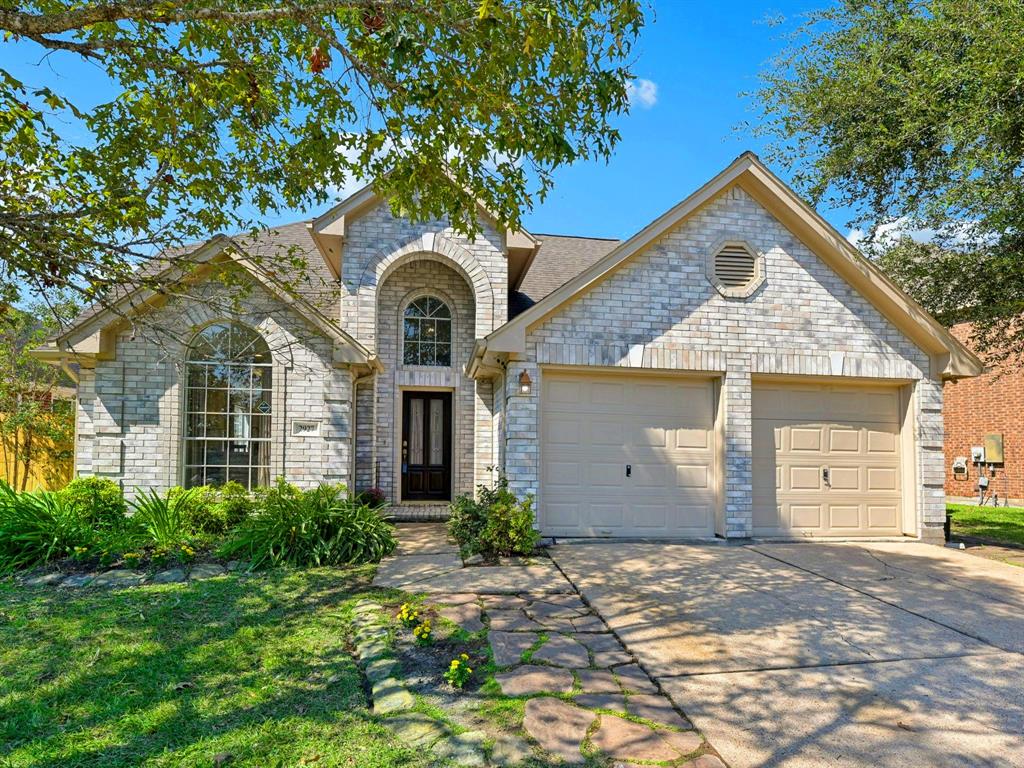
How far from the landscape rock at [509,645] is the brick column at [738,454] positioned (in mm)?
5095

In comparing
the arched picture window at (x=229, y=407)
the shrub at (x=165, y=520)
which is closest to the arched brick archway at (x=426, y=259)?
the arched picture window at (x=229, y=407)

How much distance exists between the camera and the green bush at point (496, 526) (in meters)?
7.40

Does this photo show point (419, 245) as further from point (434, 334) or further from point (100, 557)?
point (100, 557)

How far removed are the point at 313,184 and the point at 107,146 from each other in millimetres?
→ 2093

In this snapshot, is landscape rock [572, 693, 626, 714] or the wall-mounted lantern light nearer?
landscape rock [572, 693, 626, 714]

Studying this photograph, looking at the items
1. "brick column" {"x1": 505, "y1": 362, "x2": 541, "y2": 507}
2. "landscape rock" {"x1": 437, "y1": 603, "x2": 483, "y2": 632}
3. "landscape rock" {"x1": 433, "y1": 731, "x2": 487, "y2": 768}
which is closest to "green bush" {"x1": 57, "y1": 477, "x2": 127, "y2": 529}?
"landscape rock" {"x1": 437, "y1": 603, "x2": 483, "y2": 632}

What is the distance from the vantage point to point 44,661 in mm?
4238

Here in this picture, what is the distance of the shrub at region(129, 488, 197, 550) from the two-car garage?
4.90 m

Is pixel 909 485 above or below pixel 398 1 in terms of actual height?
below

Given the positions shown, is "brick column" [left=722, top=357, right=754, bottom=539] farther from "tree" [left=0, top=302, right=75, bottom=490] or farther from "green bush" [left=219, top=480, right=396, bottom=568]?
"tree" [left=0, top=302, right=75, bottom=490]

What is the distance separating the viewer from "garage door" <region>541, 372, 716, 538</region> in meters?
8.70

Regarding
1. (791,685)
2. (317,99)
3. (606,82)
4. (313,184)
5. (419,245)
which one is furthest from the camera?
(419,245)

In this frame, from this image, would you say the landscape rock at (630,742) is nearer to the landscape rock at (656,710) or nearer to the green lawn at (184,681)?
the landscape rock at (656,710)

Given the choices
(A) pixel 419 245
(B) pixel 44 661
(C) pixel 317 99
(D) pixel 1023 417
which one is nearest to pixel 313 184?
(C) pixel 317 99
